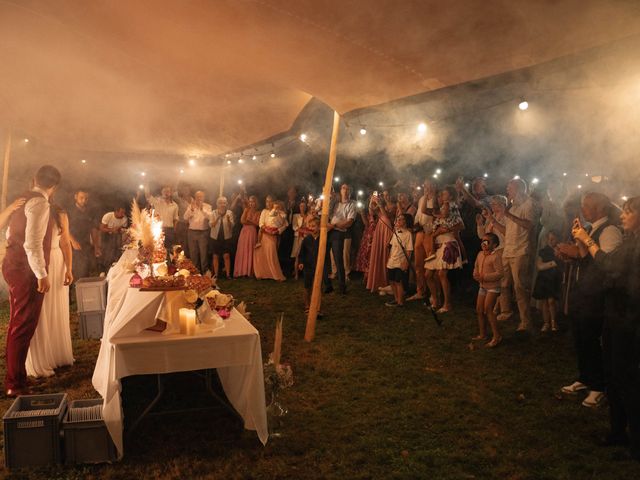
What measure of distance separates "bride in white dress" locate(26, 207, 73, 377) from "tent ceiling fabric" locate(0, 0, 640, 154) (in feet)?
4.65

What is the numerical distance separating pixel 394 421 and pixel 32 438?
258 cm

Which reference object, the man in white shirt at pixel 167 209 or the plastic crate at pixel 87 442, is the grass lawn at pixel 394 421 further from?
the man in white shirt at pixel 167 209

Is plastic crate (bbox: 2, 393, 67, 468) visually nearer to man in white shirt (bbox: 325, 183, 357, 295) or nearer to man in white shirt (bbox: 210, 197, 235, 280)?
man in white shirt (bbox: 325, 183, 357, 295)

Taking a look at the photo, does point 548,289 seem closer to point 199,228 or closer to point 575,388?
point 575,388

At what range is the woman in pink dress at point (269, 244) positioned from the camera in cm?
1073

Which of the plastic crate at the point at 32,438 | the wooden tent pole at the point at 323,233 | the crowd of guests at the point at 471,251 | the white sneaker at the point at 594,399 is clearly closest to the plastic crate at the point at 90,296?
the crowd of guests at the point at 471,251

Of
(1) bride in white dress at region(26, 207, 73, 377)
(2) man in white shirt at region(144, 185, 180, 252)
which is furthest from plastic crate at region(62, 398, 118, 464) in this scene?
(2) man in white shirt at region(144, 185, 180, 252)

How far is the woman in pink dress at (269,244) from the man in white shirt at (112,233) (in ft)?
9.77

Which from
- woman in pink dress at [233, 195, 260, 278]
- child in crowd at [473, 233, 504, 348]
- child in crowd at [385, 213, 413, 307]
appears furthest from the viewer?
woman in pink dress at [233, 195, 260, 278]

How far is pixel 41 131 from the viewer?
625 centimetres

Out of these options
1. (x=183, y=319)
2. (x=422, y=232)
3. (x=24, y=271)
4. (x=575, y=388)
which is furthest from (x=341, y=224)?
(x=183, y=319)

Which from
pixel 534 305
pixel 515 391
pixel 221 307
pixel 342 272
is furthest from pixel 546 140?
pixel 221 307

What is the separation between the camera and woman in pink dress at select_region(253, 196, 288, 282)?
422 inches

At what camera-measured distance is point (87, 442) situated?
309cm
